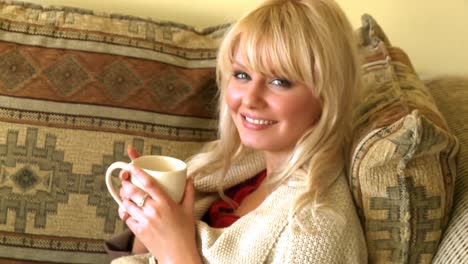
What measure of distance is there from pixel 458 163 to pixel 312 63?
349mm

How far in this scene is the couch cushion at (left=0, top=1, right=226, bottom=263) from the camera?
1.33 meters

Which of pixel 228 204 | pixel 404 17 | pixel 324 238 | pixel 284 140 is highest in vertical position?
pixel 404 17

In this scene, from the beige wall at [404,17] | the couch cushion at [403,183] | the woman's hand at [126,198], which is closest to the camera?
the couch cushion at [403,183]

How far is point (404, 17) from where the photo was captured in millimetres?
1677

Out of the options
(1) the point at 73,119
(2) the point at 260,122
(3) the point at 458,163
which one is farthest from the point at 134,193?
(3) the point at 458,163

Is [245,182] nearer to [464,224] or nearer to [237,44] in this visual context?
[237,44]

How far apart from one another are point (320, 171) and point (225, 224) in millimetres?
265

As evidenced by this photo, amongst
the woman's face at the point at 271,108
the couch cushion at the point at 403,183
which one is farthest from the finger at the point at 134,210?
the couch cushion at the point at 403,183

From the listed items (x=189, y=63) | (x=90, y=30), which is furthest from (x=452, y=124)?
(x=90, y=30)

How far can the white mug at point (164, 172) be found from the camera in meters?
1.01

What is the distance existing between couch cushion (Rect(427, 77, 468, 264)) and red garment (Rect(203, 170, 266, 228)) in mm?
427

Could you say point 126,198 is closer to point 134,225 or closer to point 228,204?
point 134,225

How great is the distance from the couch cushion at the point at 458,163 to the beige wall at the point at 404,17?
0.61ft

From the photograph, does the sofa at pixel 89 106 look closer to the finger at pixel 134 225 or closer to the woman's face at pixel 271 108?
the woman's face at pixel 271 108
